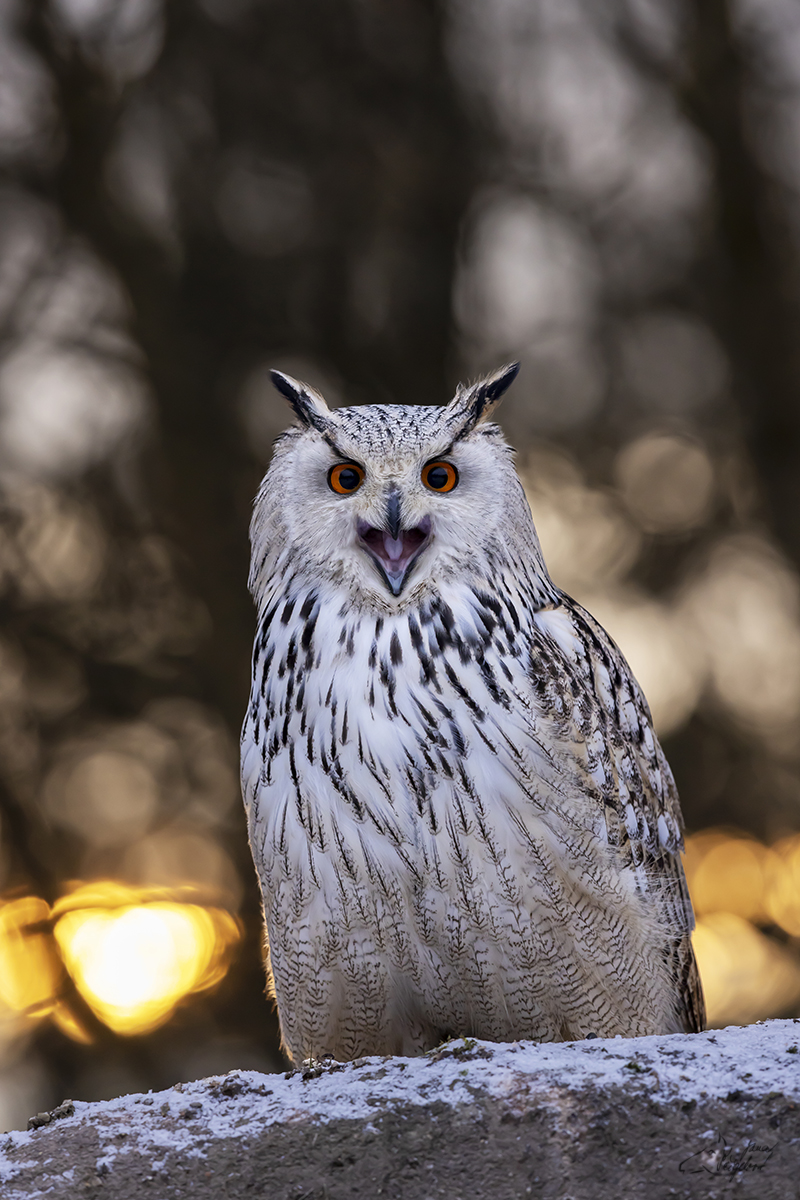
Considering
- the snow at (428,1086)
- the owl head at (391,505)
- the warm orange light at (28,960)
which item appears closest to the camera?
the snow at (428,1086)

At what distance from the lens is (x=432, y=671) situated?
2.27 m

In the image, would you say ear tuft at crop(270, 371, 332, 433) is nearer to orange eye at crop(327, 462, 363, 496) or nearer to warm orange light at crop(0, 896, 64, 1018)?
orange eye at crop(327, 462, 363, 496)

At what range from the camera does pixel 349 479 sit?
2.38 meters

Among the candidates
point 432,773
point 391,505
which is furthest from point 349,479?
point 432,773

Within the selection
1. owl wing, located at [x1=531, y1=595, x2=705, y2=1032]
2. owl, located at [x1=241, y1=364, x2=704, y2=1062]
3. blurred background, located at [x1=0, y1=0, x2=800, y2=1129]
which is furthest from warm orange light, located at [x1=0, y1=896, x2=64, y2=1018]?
owl wing, located at [x1=531, y1=595, x2=705, y2=1032]

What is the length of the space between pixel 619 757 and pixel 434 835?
521mm

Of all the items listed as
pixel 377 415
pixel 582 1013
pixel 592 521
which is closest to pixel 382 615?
pixel 377 415

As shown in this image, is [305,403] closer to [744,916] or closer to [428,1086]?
[428,1086]

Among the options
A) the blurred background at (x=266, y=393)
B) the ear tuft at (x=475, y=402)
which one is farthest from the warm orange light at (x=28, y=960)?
the ear tuft at (x=475, y=402)

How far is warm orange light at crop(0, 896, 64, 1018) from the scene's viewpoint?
4883 millimetres

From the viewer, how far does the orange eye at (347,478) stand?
2.37 meters

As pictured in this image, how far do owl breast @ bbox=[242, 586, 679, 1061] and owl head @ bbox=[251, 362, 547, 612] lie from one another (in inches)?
2.9

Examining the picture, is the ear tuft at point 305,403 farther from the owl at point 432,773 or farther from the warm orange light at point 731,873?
the warm orange light at point 731,873

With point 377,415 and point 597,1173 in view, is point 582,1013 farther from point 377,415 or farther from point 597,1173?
point 377,415
